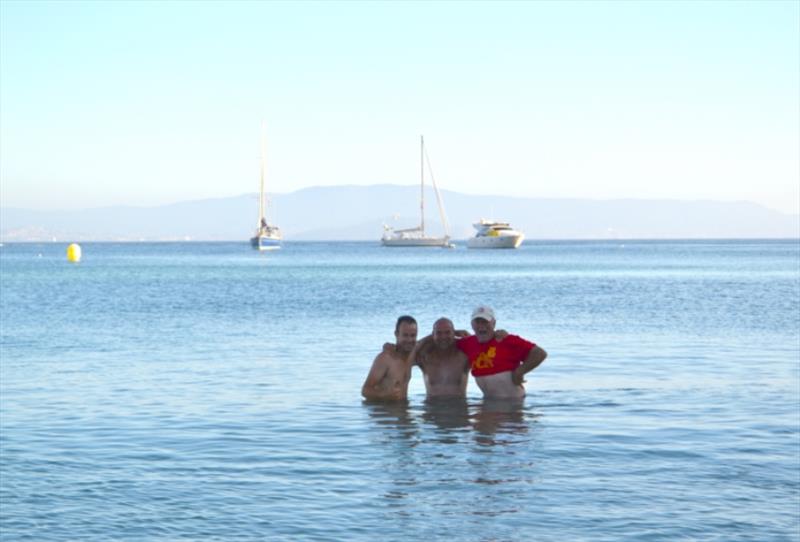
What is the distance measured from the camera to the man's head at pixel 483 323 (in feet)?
48.8

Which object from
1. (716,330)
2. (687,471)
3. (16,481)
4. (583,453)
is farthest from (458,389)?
(716,330)

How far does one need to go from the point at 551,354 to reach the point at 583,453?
1282 cm

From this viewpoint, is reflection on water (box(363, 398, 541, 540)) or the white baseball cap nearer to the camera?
reflection on water (box(363, 398, 541, 540))

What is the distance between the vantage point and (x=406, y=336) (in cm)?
1550

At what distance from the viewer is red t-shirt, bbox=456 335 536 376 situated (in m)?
15.5

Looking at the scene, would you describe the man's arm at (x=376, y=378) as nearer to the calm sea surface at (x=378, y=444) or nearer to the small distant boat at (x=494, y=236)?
the calm sea surface at (x=378, y=444)

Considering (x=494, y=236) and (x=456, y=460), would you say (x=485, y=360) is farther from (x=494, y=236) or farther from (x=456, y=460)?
(x=494, y=236)

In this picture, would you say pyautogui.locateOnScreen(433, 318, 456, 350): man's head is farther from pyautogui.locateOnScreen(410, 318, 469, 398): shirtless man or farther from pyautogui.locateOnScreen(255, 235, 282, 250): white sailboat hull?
pyautogui.locateOnScreen(255, 235, 282, 250): white sailboat hull

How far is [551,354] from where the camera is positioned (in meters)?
25.9

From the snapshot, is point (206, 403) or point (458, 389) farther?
point (206, 403)

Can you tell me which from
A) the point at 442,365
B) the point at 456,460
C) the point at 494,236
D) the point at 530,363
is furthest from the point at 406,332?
the point at 494,236

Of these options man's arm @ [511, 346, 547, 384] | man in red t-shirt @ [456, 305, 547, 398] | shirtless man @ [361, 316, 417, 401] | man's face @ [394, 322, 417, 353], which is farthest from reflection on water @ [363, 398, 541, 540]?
man's face @ [394, 322, 417, 353]

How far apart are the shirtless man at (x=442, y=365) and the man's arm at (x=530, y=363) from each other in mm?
811

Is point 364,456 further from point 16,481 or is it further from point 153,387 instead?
point 153,387
